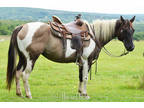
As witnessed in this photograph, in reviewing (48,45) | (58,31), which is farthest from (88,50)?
(48,45)

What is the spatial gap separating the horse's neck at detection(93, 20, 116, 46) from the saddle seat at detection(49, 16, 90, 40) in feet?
1.25

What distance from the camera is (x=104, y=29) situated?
838 cm

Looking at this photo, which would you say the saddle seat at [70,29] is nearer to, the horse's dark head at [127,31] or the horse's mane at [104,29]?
the horse's mane at [104,29]

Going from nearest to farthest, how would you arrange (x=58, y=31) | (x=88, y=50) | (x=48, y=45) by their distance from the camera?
(x=48, y=45) → (x=58, y=31) → (x=88, y=50)

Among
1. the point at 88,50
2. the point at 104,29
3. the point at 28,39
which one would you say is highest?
the point at 104,29

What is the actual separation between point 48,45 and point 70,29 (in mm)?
912

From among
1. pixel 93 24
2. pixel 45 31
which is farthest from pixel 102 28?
pixel 45 31

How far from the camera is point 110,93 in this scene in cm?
895

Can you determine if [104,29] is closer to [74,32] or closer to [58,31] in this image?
[74,32]

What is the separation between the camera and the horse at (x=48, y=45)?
732 cm

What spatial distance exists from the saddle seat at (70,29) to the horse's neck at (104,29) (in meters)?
0.38

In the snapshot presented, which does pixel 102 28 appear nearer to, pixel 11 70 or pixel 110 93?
pixel 110 93

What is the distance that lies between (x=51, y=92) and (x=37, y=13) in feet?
615

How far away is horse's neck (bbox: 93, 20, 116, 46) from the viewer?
8375 mm
